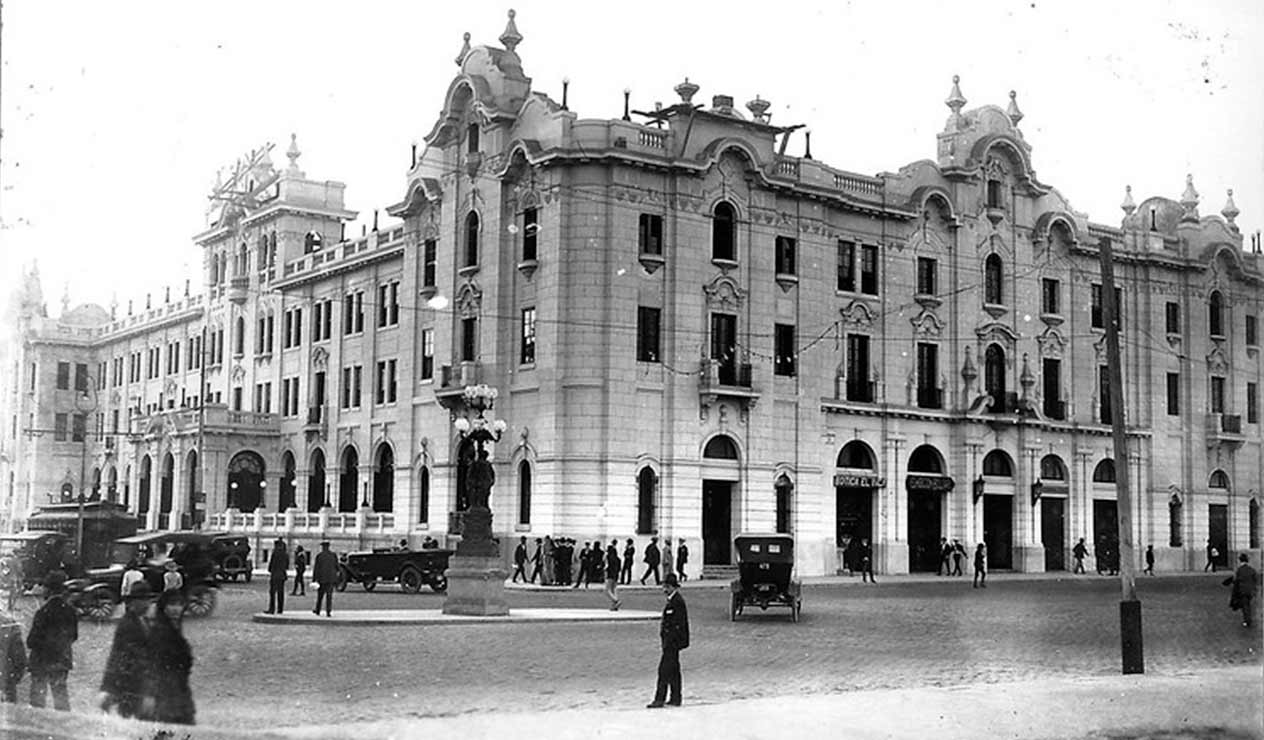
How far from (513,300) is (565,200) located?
383 cm

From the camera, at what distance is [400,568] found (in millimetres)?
36875

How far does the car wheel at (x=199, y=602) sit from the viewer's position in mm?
25594

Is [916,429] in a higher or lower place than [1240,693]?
higher

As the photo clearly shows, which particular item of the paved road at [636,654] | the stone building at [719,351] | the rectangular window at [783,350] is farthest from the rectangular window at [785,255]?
the paved road at [636,654]

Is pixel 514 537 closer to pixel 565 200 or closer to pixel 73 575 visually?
pixel 565 200

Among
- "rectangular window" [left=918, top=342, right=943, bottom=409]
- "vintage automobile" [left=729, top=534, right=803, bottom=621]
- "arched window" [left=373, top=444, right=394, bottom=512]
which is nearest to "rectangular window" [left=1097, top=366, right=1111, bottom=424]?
"rectangular window" [left=918, top=342, right=943, bottom=409]

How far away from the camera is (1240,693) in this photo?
59.0ft

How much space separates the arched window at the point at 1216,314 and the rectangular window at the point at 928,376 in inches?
503

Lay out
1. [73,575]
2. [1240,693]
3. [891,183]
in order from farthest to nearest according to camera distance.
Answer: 1. [891,183]
2. [73,575]
3. [1240,693]

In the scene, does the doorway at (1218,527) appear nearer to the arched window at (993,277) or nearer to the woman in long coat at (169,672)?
the arched window at (993,277)

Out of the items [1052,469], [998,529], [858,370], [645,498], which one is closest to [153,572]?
[645,498]

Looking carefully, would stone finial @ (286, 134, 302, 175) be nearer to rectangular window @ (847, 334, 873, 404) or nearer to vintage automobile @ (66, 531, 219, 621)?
vintage automobile @ (66, 531, 219, 621)

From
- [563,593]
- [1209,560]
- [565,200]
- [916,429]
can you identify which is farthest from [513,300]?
[1209,560]

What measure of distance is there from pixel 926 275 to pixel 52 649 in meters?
36.5
